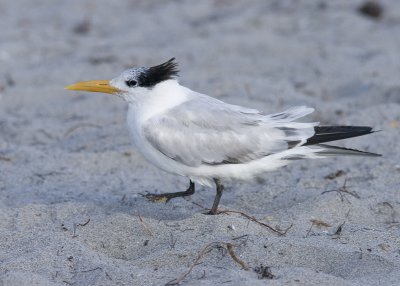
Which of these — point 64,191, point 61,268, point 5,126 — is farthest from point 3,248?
point 5,126

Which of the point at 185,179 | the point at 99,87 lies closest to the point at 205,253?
the point at 99,87

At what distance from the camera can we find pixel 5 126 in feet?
20.2

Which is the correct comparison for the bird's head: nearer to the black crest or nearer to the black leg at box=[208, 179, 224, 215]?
the black crest

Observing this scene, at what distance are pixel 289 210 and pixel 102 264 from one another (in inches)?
50.2

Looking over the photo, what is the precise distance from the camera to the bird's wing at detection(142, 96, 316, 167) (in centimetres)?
427

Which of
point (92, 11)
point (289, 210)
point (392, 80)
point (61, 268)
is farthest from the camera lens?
point (92, 11)

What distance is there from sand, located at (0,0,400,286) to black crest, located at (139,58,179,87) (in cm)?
74

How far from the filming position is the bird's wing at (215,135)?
4.27 m

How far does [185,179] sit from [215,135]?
3.46 feet

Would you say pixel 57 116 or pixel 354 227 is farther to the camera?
pixel 57 116

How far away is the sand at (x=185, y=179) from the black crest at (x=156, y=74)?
739 mm

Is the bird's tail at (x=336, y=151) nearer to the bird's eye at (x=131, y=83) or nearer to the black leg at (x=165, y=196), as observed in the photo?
the black leg at (x=165, y=196)

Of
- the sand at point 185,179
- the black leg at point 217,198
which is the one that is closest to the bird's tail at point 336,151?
the sand at point 185,179

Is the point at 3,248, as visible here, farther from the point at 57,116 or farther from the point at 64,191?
the point at 57,116
